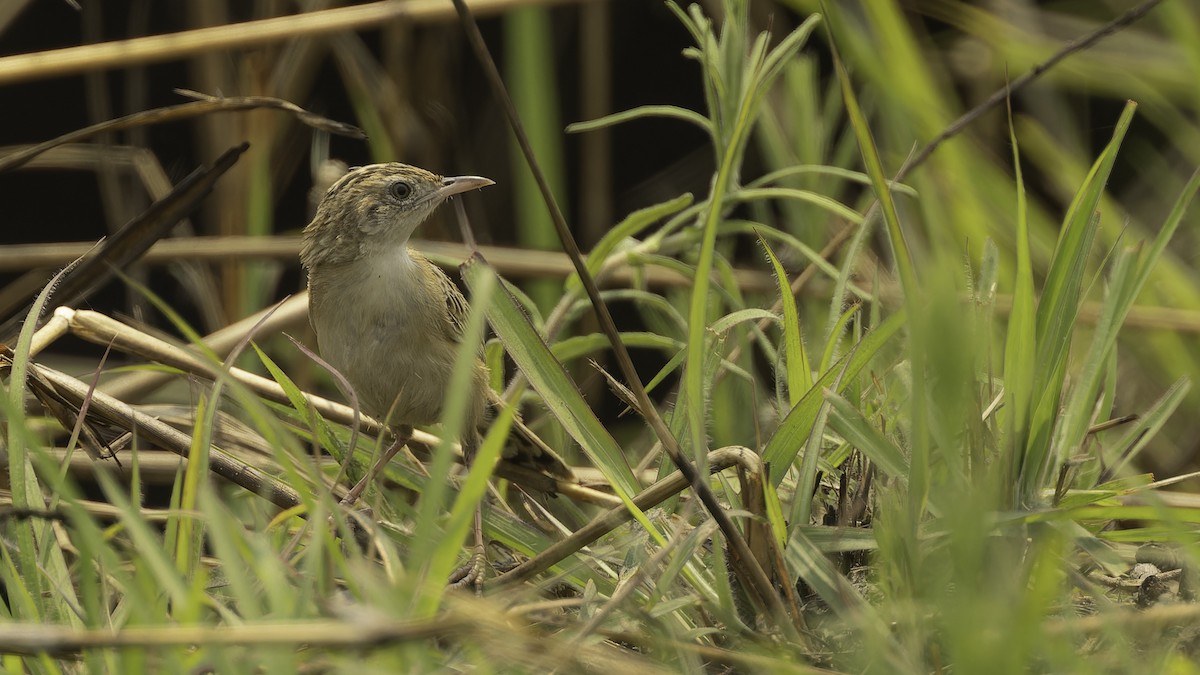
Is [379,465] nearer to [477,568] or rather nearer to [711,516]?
[477,568]

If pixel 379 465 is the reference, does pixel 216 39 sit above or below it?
above

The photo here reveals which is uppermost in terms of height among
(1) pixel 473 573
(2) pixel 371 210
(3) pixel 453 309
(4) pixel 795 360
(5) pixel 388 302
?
(2) pixel 371 210

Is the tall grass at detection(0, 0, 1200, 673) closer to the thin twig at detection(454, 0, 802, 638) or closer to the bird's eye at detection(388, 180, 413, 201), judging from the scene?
the thin twig at detection(454, 0, 802, 638)

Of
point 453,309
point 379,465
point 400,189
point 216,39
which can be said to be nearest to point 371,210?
point 400,189

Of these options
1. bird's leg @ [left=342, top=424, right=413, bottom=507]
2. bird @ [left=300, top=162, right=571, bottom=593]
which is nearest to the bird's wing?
bird @ [left=300, top=162, right=571, bottom=593]

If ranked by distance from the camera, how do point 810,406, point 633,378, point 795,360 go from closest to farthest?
point 633,378
point 810,406
point 795,360

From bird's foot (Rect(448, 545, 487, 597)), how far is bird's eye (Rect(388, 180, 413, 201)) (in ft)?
5.22

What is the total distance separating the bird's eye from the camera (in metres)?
4.03

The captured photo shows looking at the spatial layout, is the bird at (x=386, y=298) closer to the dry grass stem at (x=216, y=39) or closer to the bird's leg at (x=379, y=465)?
the bird's leg at (x=379, y=465)

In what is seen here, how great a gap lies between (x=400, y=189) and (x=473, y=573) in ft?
5.70

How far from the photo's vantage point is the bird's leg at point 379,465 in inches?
109

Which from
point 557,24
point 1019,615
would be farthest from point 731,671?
point 557,24

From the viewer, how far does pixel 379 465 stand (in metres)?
3.18

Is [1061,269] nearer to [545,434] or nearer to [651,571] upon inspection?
[651,571]
